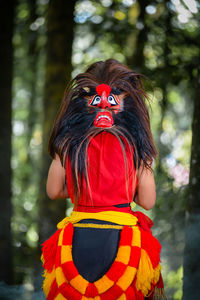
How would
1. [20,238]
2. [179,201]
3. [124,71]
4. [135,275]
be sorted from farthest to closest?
[20,238] → [179,201] → [124,71] → [135,275]

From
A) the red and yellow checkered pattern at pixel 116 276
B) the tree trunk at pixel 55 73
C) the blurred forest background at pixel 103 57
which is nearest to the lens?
the red and yellow checkered pattern at pixel 116 276

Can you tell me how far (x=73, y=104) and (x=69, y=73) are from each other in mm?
1739

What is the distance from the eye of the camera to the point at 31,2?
3.29 m

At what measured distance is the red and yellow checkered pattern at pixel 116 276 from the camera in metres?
1.22

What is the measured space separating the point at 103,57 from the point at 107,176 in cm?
244

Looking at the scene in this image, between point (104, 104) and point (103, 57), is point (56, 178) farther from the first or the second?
point (103, 57)

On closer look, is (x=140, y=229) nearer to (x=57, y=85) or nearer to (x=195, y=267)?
(x=195, y=267)

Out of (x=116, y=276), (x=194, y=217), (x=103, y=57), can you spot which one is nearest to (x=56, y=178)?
(x=116, y=276)

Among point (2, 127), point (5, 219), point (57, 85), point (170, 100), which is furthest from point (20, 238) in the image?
point (170, 100)

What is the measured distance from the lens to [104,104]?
137cm

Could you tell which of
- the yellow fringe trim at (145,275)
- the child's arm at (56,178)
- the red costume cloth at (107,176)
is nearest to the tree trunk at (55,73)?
the child's arm at (56,178)

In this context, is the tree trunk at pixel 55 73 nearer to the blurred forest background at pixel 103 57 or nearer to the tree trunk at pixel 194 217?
the blurred forest background at pixel 103 57

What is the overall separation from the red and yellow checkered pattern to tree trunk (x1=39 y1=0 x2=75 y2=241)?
176 centimetres

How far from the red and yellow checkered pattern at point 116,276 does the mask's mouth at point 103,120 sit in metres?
0.44
